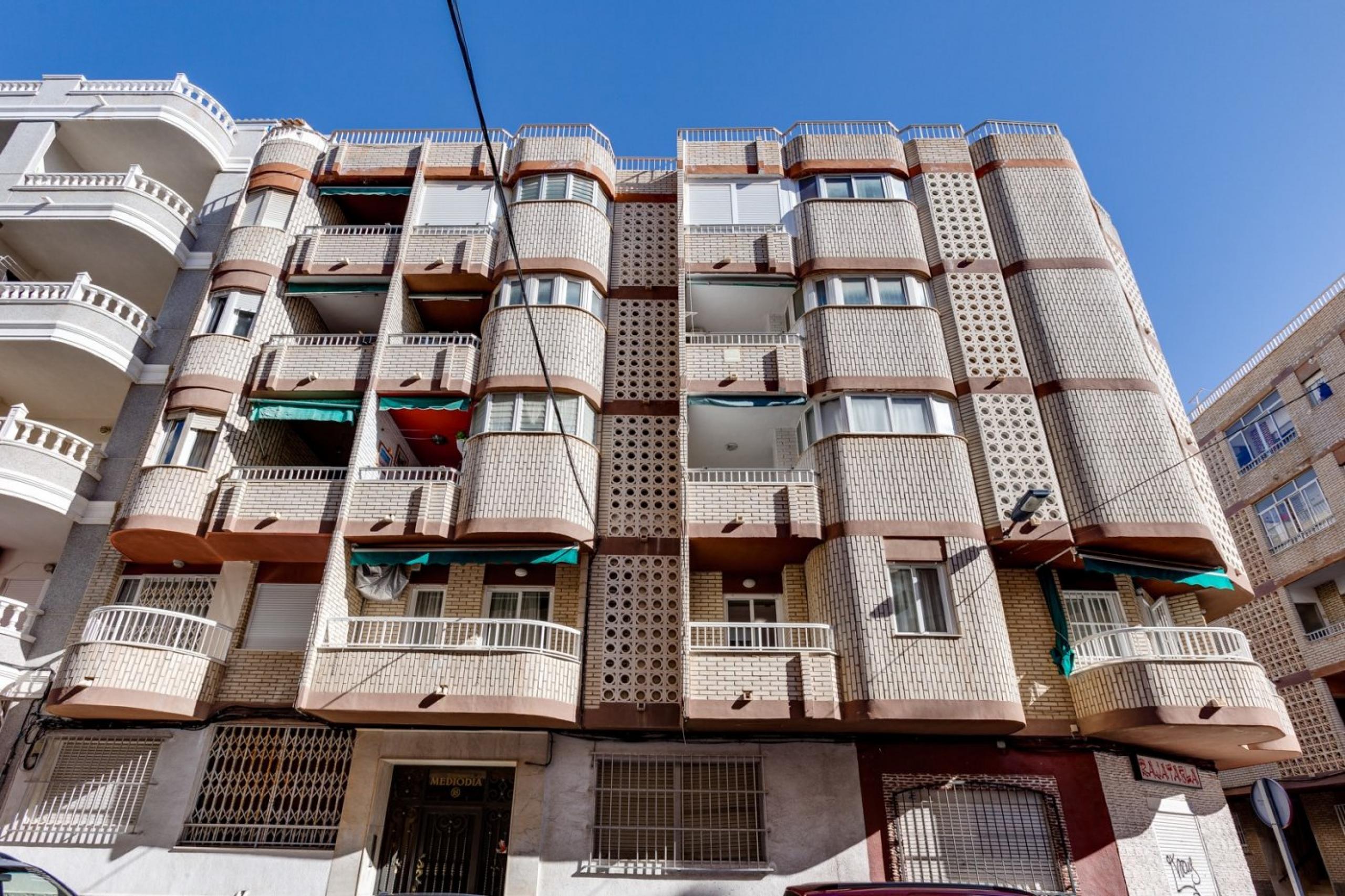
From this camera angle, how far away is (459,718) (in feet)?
39.1

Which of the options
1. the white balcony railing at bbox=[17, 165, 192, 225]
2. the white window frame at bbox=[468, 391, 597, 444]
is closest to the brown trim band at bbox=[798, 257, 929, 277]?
the white window frame at bbox=[468, 391, 597, 444]

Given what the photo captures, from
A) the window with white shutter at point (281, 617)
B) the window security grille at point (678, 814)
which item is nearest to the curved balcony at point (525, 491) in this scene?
the window with white shutter at point (281, 617)

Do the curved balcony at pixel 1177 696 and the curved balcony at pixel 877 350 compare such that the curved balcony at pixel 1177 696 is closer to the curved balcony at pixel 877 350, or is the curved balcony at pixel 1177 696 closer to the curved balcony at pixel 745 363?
the curved balcony at pixel 877 350

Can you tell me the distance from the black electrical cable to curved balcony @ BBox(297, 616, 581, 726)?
2558mm

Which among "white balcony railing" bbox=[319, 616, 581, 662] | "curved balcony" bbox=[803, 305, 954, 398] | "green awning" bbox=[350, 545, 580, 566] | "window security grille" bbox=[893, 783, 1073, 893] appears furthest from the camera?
"curved balcony" bbox=[803, 305, 954, 398]

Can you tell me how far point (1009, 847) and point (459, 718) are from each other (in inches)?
360

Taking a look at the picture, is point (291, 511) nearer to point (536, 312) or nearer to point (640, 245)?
point (536, 312)

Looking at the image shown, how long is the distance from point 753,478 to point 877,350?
12.1 feet

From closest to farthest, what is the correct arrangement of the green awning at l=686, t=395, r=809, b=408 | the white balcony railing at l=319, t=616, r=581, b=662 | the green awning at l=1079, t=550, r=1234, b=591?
1. the white balcony railing at l=319, t=616, r=581, b=662
2. the green awning at l=1079, t=550, r=1234, b=591
3. the green awning at l=686, t=395, r=809, b=408

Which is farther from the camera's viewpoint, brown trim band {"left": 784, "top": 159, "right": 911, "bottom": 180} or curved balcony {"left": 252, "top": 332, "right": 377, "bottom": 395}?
brown trim band {"left": 784, "top": 159, "right": 911, "bottom": 180}

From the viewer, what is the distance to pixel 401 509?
44.2 ft

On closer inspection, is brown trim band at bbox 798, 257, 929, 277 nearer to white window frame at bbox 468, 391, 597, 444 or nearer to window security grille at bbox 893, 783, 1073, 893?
white window frame at bbox 468, 391, 597, 444

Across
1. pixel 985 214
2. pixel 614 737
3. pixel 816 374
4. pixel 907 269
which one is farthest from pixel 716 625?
pixel 985 214

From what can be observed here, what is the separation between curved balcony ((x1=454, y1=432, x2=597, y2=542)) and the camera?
1307 centimetres
